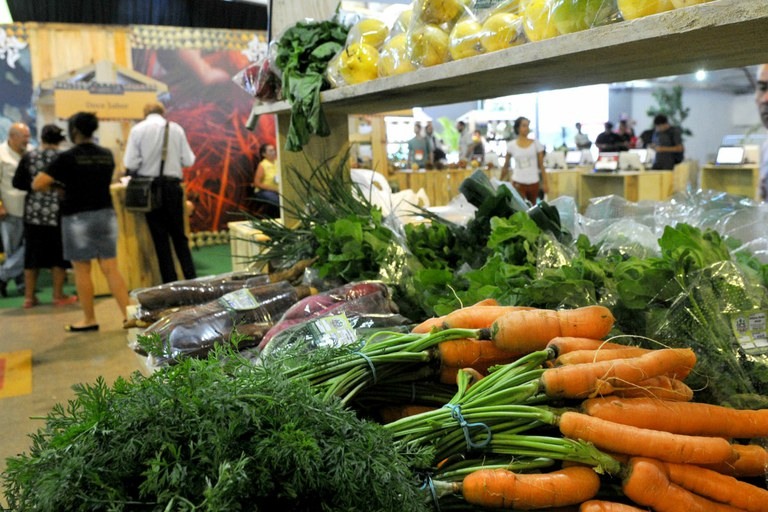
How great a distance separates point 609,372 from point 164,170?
216 inches

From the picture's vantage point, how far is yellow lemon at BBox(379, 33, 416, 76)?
195 cm

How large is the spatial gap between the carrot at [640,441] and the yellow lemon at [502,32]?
850 millimetres

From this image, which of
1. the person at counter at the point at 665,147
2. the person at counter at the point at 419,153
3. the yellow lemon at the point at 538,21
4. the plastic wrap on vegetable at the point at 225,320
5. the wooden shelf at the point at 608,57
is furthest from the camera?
the person at counter at the point at 419,153

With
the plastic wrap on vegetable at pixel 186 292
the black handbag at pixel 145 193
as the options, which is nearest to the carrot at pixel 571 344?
the plastic wrap on vegetable at pixel 186 292

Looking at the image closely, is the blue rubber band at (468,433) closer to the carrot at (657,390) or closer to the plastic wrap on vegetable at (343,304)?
the carrot at (657,390)

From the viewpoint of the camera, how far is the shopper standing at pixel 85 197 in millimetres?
4992

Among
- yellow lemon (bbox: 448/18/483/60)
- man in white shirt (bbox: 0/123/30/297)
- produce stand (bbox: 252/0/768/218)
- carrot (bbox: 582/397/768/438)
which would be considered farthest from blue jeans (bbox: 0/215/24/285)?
carrot (bbox: 582/397/768/438)

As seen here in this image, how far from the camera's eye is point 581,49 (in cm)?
120

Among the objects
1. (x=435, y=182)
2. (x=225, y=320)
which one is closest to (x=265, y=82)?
(x=225, y=320)

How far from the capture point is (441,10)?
186cm

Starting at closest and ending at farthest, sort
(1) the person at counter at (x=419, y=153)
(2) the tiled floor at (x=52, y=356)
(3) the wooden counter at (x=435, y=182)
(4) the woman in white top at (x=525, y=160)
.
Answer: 1. (2) the tiled floor at (x=52, y=356)
2. (4) the woman in white top at (x=525, y=160)
3. (3) the wooden counter at (x=435, y=182)
4. (1) the person at counter at (x=419, y=153)

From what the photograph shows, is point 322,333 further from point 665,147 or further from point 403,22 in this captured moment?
point 665,147

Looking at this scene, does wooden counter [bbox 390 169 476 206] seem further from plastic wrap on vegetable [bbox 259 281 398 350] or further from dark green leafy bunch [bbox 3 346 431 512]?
dark green leafy bunch [bbox 3 346 431 512]

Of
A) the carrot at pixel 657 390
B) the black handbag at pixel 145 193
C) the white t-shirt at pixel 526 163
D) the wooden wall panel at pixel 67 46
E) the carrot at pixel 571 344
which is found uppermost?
the wooden wall panel at pixel 67 46
